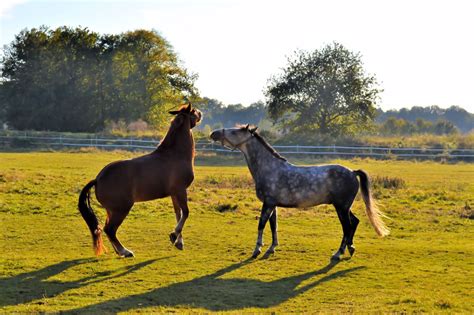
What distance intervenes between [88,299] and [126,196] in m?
2.52

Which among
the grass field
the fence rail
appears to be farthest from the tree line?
the grass field

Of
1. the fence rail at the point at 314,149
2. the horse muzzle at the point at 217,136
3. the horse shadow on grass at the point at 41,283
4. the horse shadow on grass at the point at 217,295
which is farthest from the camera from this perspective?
the fence rail at the point at 314,149

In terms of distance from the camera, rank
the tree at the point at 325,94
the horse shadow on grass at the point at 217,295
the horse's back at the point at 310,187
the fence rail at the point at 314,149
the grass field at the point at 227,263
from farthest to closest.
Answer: the tree at the point at 325,94 < the fence rail at the point at 314,149 < the horse's back at the point at 310,187 < the grass field at the point at 227,263 < the horse shadow on grass at the point at 217,295

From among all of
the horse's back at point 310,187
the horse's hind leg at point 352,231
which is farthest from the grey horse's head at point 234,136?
the horse's hind leg at point 352,231

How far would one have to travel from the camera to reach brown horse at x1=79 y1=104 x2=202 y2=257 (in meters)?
10.5

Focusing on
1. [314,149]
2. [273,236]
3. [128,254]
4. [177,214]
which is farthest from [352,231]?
[314,149]

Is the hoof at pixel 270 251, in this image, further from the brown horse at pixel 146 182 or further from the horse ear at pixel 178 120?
the horse ear at pixel 178 120

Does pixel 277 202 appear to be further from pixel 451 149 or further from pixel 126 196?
pixel 451 149

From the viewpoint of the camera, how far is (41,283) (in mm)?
9266

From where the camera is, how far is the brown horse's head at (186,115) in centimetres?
1163

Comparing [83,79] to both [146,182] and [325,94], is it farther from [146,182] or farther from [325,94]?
[146,182]

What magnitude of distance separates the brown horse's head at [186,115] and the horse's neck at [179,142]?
125mm

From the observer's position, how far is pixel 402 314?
7723mm

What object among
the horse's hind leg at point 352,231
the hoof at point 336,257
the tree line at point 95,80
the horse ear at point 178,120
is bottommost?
the hoof at point 336,257
